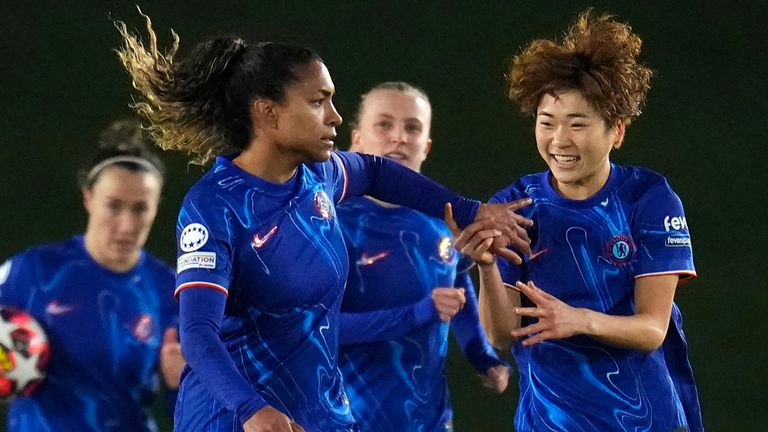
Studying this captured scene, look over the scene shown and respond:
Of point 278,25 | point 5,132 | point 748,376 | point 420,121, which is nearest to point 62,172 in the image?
point 5,132

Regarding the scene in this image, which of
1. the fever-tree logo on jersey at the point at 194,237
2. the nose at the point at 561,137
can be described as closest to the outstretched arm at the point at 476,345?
the nose at the point at 561,137

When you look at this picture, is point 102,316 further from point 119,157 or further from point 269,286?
point 269,286

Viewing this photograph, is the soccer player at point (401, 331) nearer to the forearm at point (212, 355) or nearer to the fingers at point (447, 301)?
the fingers at point (447, 301)

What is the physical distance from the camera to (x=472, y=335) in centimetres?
392

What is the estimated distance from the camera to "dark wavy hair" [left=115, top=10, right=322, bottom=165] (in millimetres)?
2793

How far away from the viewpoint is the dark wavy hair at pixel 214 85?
279 cm

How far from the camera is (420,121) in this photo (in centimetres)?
408

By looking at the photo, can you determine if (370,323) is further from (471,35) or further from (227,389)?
(471,35)

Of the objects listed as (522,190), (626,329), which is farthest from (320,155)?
(626,329)

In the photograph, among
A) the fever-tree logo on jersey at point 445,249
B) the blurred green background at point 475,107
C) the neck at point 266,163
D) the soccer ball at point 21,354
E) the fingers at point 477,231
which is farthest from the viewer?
the blurred green background at point 475,107

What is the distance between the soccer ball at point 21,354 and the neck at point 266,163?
3.12ft

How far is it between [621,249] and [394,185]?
576mm

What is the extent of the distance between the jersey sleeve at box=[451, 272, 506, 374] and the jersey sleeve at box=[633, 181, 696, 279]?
3.08 ft

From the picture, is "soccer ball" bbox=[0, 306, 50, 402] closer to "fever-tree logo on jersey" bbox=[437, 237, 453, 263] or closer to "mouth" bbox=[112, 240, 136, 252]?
"mouth" bbox=[112, 240, 136, 252]
